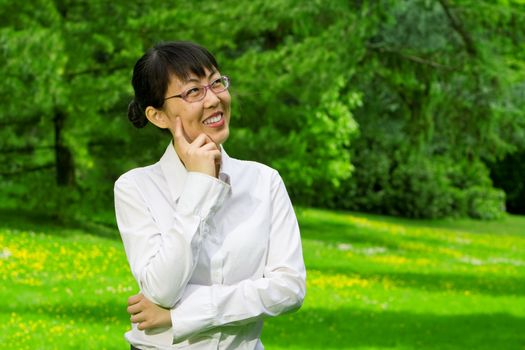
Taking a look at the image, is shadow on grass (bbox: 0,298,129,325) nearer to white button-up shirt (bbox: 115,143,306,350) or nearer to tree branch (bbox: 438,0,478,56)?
white button-up shirt (bbox: 115,143,306,350)

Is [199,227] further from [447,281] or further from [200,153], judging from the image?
[447,281]

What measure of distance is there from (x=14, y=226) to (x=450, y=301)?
27.4ft

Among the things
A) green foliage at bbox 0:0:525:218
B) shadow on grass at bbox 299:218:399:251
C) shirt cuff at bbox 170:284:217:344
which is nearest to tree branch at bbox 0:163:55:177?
green foliage at bbox 0:0:525:218

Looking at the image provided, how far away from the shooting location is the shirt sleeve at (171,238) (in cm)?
278

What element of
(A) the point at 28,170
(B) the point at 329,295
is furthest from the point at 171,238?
(A) the point at 28,170

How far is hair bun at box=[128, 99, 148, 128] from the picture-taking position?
10.5 ft

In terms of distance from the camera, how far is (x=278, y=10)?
18188 millimetres

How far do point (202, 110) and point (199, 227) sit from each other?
0.40 m

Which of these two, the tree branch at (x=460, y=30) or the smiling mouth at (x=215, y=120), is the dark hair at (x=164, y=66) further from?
the tree branch at (x=460, y=30)

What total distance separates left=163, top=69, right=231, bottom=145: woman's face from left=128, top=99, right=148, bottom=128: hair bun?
210 millimetres

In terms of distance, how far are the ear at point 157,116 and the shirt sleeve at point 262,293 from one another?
1.33ft

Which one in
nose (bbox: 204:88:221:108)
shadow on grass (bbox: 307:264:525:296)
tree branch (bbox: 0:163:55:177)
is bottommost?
shadow on grass (bbox: 307:264:525:296)

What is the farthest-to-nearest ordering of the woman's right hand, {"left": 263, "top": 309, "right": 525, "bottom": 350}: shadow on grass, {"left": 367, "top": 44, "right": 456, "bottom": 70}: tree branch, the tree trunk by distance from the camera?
1. {"left": 367, "top": 44, "right": 456, "bottom": 70}: tree branch
2. the tree trunk
3. {"left": 263, "top": 309, "right": 525, "bottom": 350}: shadow on grass
4. the woman's right hand

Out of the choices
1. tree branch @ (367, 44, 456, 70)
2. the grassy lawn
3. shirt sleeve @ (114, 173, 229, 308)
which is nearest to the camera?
shirt sleeve @ (114, 173, 229, 308)
